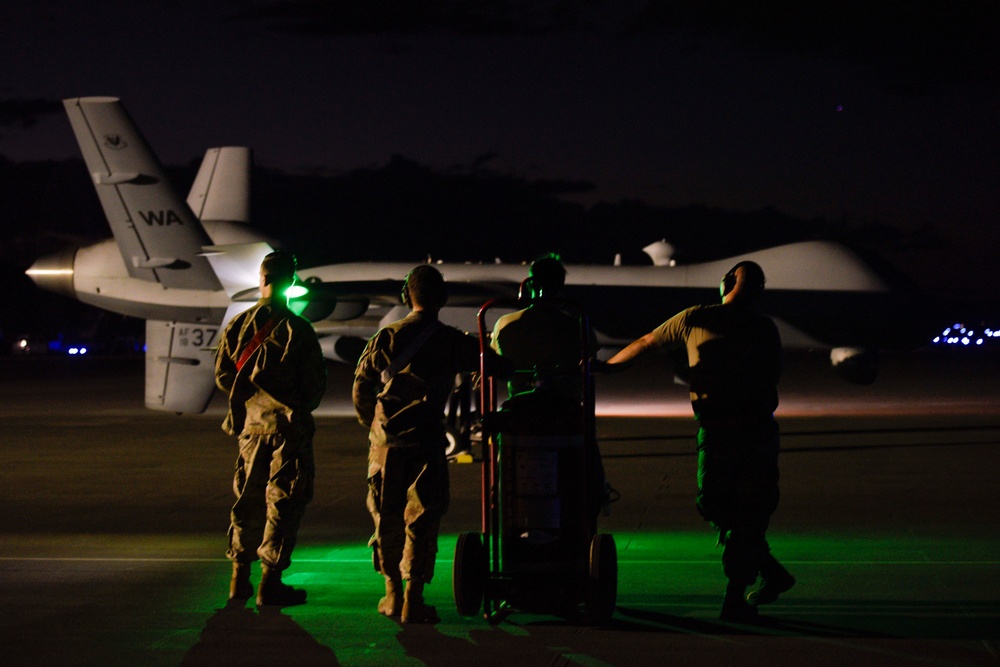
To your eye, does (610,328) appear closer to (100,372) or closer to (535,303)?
(535,303)

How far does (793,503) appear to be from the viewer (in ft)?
35.1

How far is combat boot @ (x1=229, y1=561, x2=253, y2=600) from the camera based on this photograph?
267 inches

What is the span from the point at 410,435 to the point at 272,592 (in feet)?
3.97

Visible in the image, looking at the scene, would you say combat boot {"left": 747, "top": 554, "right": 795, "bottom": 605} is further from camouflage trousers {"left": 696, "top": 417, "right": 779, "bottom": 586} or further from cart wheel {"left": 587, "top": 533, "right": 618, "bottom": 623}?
cart wheel {"left": 587, "top": 533, "right": 618, "bottom": 623}

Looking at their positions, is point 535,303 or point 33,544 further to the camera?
point 33,544

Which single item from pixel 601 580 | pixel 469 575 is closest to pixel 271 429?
pixel 469 575

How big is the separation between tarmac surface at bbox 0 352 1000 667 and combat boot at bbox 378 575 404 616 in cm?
10

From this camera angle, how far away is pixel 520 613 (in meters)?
6.54

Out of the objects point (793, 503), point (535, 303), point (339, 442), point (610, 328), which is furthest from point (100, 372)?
point (535, 303)

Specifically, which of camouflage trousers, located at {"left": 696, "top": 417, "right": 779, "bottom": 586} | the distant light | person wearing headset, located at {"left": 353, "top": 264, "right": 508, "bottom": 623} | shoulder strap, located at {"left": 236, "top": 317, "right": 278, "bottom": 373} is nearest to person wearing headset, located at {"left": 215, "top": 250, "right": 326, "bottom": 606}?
shoulder strap, located at {"left": 236, "top": 317, "right": 278, "bottom": 373}

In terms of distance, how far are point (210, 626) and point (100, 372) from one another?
43020 millimetres

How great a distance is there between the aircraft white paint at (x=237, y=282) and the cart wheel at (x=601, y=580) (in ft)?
37.7

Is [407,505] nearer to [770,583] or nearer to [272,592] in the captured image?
[272,592]

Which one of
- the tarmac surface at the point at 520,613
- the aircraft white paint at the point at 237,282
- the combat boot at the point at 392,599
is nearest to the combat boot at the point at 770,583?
the tarmac surface at the point at 520,613
